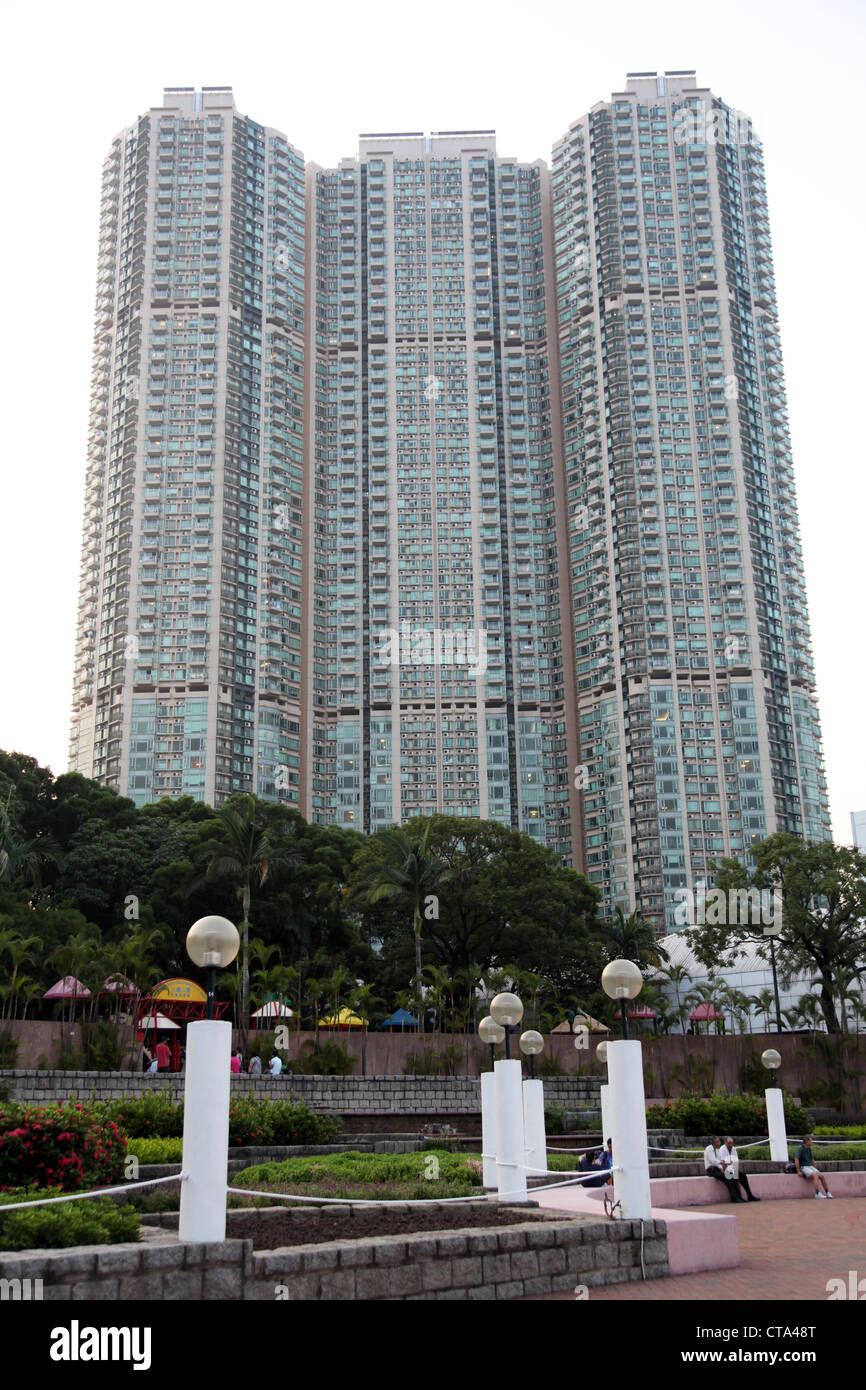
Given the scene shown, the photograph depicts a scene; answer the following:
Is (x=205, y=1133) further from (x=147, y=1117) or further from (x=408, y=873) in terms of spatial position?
(x=408, y=873)

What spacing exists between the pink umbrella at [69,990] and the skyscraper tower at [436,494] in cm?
6061

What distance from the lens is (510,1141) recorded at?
1291 cm

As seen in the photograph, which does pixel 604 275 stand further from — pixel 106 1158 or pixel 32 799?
pixel 106 1158

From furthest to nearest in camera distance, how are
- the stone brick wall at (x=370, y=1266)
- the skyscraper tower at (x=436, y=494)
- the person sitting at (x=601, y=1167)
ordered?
the skyscraper tower at (x=436, y=494) → the person sitting at (x=601, y=1167) → the stone brick wall at (x=370, y=1266)

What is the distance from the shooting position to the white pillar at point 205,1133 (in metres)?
8.54

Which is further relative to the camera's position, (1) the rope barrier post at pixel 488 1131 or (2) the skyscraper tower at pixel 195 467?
(2) the skyscraper tower at pixel 195 467

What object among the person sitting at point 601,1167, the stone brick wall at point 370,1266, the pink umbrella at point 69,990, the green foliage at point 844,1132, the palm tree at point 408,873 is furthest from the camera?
Result: the palm tree at point 408,873

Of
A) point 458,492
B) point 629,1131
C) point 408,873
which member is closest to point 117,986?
point 408,873

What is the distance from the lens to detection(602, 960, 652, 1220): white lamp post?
11289 mm

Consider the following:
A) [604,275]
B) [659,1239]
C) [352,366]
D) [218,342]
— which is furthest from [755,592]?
[659,1239]

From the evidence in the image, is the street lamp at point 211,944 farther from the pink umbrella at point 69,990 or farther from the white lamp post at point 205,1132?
the pink umbrella at point 69,990

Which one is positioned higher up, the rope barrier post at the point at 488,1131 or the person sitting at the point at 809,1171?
the rope barrier post at the point at 488,1131

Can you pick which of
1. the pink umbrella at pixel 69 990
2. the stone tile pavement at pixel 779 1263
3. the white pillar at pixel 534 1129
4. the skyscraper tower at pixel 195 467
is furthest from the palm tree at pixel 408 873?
the skyscraper tower at pixel 195 467
